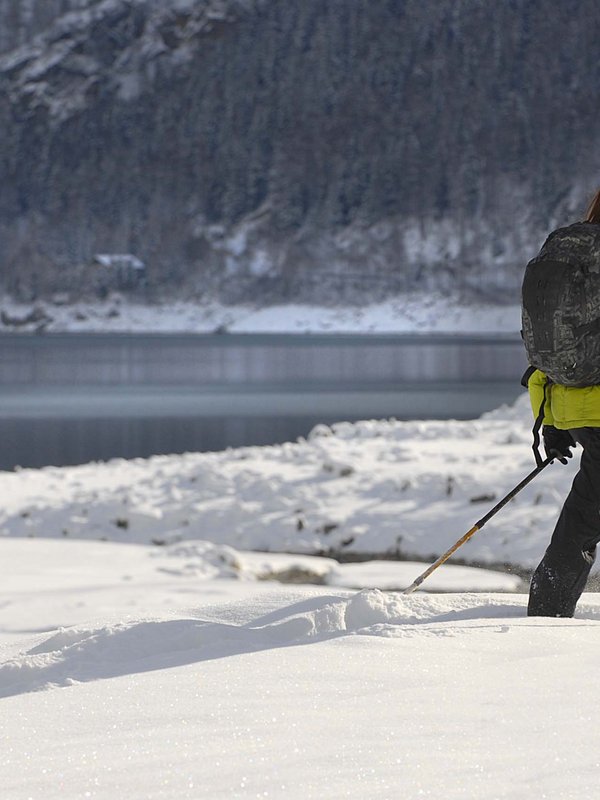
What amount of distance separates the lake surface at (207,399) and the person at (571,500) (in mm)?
21865

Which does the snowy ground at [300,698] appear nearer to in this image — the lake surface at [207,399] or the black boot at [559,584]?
the black boot at [559,584]

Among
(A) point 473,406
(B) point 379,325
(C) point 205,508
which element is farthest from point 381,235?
(C) point 205,508

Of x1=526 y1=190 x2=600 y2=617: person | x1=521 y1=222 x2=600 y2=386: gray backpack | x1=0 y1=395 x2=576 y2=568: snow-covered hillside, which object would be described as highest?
x1=521 y1=222 x2=600 y2=386: gray backpack

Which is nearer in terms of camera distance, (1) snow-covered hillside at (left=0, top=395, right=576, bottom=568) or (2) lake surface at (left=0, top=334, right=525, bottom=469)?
(1) snow-covered hillside at (left=0, top=395, right=576, bottom=568)

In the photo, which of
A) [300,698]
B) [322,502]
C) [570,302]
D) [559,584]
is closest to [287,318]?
[322,502]

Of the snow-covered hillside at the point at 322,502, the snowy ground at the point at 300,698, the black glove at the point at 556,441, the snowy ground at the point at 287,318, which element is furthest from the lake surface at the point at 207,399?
the snowy ground at the point at 287,318

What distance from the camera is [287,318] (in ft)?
579

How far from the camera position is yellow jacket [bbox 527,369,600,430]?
14.3 ft

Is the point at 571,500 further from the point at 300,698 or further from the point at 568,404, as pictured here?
the point at 300,698

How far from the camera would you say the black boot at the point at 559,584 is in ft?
14.8

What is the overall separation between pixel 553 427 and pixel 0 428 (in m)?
30.5

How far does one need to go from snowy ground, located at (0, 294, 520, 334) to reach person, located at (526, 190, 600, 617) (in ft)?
533

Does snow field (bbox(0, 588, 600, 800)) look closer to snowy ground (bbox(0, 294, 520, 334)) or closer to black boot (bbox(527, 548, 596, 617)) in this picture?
black boot (bbox(527, 548, 596, 617))

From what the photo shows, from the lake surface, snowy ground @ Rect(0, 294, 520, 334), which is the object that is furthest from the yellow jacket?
snowy ground @ Rect(0, 294, 520, 334)
